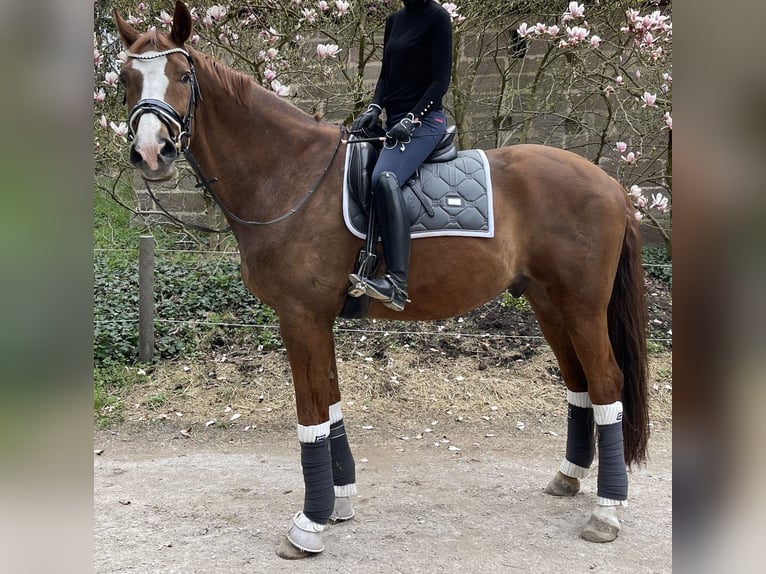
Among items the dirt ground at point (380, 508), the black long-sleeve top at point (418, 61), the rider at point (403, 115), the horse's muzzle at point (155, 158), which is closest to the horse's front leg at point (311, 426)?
the dirt ground at point (380, 508)

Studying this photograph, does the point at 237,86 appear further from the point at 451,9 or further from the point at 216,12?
the point at 216,12

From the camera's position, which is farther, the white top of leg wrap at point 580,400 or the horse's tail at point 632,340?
the white top of leg wrap at point 580,400

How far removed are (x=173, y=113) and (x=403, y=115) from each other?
1.22 metres

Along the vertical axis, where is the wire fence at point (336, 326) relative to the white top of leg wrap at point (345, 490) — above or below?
above

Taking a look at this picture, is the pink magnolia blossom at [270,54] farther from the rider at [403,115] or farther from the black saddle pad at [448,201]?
the black saddle pad at [448,201]

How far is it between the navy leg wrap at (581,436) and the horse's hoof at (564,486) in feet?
0.40

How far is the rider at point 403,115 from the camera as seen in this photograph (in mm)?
2996

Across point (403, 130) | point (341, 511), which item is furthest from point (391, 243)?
point (341, 511)

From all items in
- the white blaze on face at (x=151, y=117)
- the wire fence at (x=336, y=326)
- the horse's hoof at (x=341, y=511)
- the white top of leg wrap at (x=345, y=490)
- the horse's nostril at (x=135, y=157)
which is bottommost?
the horse's hoof at (x=341, y=511)

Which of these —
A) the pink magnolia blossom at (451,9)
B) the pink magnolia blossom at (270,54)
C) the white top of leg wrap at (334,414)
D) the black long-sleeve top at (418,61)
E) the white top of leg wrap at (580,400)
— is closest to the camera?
the black long-sleeve top at (418,61)

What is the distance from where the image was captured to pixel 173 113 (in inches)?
105
